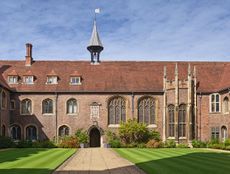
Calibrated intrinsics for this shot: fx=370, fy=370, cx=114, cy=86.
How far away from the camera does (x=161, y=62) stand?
155ft

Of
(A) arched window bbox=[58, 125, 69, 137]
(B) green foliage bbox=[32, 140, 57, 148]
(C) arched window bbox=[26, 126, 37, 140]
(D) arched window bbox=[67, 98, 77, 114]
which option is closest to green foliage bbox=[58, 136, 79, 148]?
(B) green foliage bbox=[32, 140, 57, 148]

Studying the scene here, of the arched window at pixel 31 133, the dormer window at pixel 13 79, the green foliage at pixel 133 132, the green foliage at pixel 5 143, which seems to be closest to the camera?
the green foliage at pixel 5 143

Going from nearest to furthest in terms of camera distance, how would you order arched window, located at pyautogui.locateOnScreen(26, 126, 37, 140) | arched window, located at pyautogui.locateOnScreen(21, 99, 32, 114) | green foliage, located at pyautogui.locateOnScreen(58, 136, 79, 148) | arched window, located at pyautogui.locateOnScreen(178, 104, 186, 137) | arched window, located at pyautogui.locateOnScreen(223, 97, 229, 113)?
green foliage, located at pyautogui.locateOnScreen(58, 136, 79, 148) → arched window, located at pyautogui.locateOnScreen(223, 97, 229, 113) → arched window, located at pyautogui.locateOnScreen(178, 104, 186, 137) → arched window, located at pyautogui.locateOnScreen(26, 126, 37, 140) → arched window, located at pyautogui.locateOnScreen(21, 99, 32, 114)

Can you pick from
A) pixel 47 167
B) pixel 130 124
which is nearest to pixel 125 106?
pixel 130 124

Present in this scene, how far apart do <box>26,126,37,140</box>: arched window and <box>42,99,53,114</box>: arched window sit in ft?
7.61

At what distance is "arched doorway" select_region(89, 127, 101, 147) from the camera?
4356 centimetres

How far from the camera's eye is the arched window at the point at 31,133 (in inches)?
1676

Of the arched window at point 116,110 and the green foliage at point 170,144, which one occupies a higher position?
the arched window at point 116,110

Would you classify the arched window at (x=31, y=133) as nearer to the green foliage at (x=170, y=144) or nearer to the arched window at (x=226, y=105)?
the green foliage at (x=170, y=144)

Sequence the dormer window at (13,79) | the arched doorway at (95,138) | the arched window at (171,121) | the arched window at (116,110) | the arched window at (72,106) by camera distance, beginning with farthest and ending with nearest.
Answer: the arched doorway at (95,138) → the dormer window at (13,79) → the arched window at (116,110) → the arched window at (72,106) → the arched window at (171,121)

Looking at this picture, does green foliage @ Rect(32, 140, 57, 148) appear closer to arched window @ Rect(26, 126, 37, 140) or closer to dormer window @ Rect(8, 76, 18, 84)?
arched window @ Rect(26, 126, 37, 140)

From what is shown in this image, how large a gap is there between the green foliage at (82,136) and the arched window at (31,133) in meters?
4.88

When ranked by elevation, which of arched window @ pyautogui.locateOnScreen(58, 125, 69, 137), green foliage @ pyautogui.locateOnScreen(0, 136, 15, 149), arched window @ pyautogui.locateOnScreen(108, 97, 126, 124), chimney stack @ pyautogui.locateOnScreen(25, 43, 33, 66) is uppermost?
chimney stack @ pyautogui.locateOnScreen(25, 43, 33, 66)

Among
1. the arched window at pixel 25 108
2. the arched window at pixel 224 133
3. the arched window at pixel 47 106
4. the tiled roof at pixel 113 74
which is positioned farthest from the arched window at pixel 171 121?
the arched window at pixel 25 108
